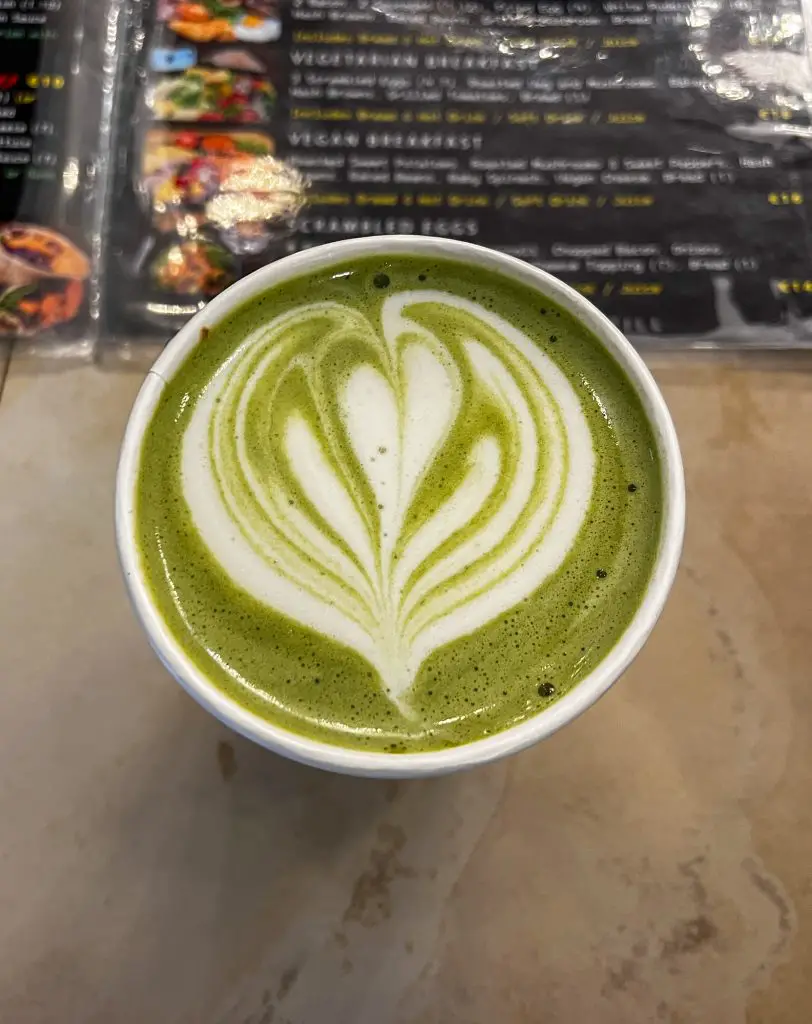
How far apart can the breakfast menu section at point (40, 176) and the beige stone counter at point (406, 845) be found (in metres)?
0.25

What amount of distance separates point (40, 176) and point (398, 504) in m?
0.66

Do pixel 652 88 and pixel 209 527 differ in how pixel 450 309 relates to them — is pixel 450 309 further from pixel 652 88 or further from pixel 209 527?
pixel 652 88

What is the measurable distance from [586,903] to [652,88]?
0.94 meters

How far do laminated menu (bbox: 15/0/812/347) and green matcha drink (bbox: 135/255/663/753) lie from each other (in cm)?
29

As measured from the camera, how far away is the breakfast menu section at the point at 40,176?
90cm

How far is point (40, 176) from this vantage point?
94cm

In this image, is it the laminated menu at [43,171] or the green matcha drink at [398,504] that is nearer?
the green matcha drink at [398,504]

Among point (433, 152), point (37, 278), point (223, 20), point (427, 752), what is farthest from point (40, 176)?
point (427, 752)

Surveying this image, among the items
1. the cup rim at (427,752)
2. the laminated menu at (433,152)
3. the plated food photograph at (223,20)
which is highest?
the plated food photograph at (223,20)

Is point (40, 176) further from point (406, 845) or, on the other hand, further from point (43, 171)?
point (406, 845)

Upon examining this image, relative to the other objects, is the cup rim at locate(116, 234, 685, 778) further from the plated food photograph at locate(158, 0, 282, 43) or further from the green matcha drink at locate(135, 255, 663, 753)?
the plated food photograph at locate(158, 0, 282, 43)

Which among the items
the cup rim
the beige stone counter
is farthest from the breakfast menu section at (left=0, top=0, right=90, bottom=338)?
the cup rim

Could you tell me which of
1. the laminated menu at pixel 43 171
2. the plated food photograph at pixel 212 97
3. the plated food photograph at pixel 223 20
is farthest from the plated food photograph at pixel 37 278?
the plated food photograph at pixel 223 20

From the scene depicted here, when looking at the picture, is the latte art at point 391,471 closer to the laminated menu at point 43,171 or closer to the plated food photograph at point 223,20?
the laminated menu at point 43,171
